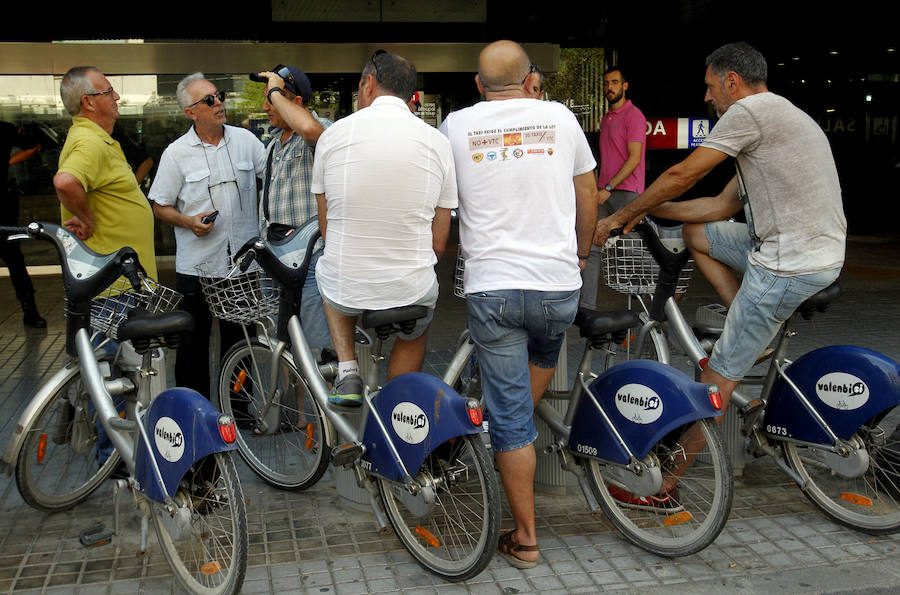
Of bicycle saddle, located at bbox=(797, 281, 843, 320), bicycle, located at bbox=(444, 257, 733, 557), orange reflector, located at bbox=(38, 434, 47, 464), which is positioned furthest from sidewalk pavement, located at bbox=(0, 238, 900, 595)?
bicycle saddle, located at bbox=(797, 281, 843, 320)

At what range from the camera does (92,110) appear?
15.6 ft

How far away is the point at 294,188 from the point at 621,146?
12.9 ft

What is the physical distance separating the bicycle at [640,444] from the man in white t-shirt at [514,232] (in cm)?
32

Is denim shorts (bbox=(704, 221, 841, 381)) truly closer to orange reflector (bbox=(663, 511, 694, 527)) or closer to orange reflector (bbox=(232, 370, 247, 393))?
orange reflector (bbox=(663, 511, 694, 527))

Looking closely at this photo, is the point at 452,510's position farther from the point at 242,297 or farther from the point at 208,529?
the point at 242,297

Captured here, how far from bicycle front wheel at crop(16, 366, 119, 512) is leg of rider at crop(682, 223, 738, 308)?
2761 millimetres

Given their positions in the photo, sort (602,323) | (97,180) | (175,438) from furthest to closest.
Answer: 1. (97,180)
2. (602,323)
3. (175,438)

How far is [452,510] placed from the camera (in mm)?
3750

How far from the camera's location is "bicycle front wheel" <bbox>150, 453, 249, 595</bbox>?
3.32 meters

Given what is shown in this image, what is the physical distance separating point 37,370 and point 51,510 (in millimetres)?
3011

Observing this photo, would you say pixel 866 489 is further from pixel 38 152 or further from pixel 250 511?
pixel 38 152

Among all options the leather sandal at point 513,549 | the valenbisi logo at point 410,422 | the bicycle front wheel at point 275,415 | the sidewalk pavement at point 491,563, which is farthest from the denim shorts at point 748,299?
the bicycle front wheel at point 275,415

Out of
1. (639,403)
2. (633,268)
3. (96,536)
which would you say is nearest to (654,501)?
(639,403)

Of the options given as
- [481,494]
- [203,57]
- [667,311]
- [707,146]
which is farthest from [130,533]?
[203,57]
